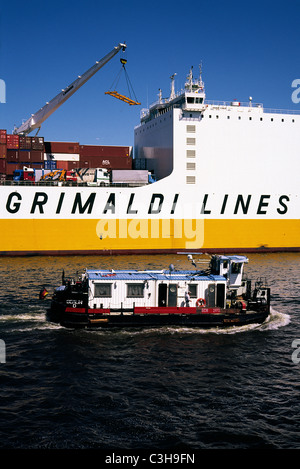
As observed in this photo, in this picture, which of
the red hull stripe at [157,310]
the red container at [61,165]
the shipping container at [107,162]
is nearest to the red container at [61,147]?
the shipping container at [107,162]

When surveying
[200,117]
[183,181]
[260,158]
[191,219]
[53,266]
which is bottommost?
[53,266]

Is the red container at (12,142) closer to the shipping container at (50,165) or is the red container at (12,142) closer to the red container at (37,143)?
the red container at (37,143)

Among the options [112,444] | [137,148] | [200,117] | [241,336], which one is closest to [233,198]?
[200,117]

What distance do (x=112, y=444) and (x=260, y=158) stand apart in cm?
3806

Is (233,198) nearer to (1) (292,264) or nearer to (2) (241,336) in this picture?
(1) (292,264)

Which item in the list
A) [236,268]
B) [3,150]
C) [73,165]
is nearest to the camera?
[236,268]

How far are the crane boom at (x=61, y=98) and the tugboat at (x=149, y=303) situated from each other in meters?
27.1

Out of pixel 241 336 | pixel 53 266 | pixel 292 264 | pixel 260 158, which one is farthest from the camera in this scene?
pixel 260 158

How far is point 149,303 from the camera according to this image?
20.5 meters

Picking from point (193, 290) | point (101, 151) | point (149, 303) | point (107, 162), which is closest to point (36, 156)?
point (101, 151)

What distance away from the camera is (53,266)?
110ft

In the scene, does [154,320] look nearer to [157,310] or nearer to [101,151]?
[157,310]

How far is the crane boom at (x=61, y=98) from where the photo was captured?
40875mm

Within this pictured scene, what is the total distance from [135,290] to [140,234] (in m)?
20.2
